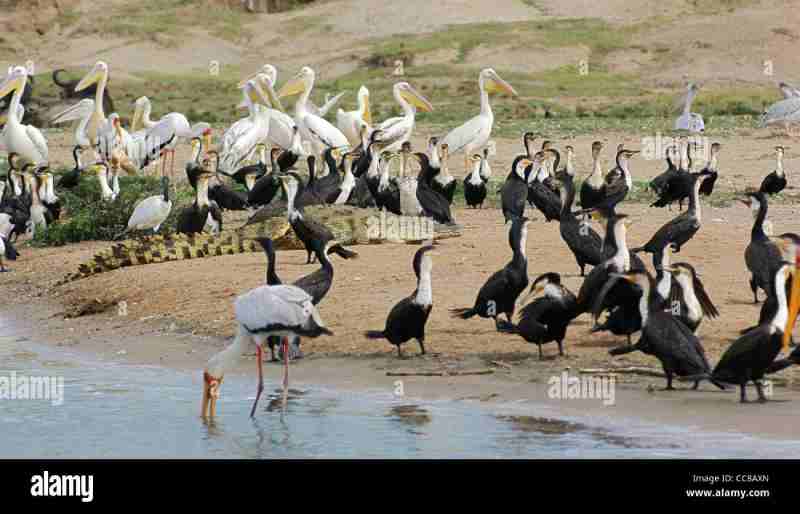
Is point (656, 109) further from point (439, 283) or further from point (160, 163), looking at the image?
point (439, 283)

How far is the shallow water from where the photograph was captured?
866 centimetres

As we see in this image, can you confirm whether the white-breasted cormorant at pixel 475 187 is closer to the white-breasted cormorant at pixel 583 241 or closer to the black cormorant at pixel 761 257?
the white-breasted cormorant at pixel 583 241

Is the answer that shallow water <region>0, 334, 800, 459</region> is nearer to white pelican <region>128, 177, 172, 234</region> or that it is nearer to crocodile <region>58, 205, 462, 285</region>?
crocodile <region>58, 205, 462, 285</region>

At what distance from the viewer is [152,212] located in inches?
Result: 669

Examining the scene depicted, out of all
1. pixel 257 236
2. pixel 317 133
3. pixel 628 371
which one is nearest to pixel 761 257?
pixel 628 371

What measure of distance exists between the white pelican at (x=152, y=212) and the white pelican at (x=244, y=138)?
344cm

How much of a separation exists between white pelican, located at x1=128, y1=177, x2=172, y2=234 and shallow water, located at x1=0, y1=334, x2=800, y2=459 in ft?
19.5

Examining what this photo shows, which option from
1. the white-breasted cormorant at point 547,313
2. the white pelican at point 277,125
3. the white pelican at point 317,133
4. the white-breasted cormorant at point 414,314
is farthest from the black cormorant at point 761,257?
the white pelican at point 277,125

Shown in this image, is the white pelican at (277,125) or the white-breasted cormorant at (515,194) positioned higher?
the white pelican at (277,125)

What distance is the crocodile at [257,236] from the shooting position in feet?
49.5

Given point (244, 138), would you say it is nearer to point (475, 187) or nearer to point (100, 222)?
point (100, 222)

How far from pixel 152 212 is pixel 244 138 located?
4116 mm
